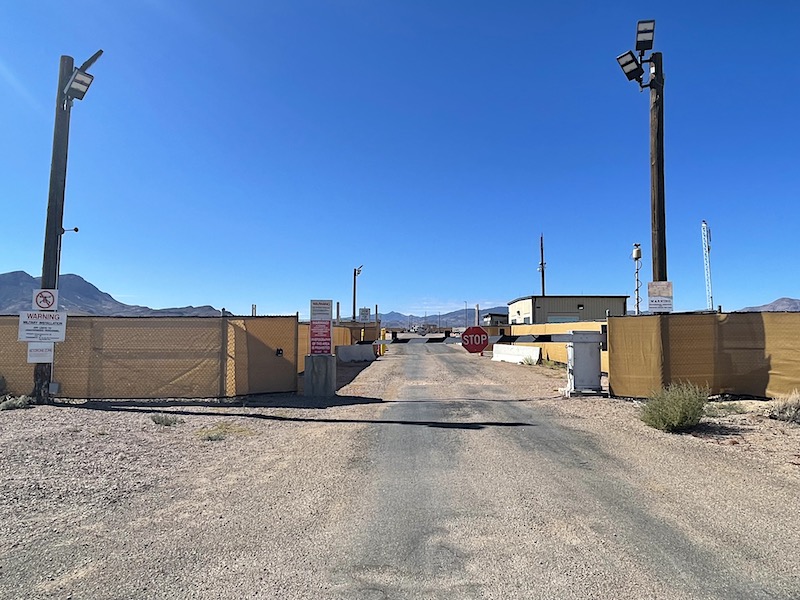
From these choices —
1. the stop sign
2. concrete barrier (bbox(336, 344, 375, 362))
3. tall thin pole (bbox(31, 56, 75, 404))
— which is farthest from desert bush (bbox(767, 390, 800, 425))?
concrete barrier (bbox(336, 344, 375, 362))

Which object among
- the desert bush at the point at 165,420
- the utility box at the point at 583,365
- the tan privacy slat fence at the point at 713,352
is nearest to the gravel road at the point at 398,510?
the desert bush at the point at 165,420

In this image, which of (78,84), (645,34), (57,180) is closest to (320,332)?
(57,180)

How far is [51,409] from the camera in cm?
1124

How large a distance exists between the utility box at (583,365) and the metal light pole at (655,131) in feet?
7.58

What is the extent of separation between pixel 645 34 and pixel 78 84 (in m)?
13.6

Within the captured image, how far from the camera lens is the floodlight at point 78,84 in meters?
12.1

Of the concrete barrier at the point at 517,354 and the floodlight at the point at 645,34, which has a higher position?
the floodlight at the point at 645,34

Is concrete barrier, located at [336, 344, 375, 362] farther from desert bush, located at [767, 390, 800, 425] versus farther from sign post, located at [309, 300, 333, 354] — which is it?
desert bush, located at [767, 390, 800, 425]

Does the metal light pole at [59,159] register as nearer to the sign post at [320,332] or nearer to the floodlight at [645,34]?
the sign post at [320,332]

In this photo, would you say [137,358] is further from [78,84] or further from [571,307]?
[571,307]

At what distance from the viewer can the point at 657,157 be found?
1352cm

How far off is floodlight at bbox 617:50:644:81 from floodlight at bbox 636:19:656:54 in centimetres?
32

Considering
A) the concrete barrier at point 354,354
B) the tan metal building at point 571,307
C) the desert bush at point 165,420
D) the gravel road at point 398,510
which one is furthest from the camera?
the tan metal building at point 571,307

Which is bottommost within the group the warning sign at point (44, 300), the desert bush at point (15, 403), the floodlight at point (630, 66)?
the desert bush at point (15, 403)
